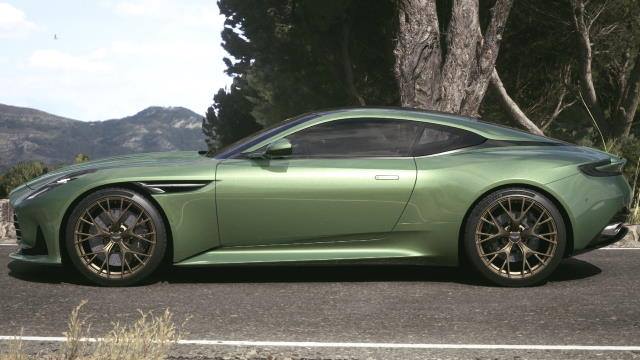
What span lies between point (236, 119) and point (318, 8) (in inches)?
1007

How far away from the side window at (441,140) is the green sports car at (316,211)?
0.08 metres

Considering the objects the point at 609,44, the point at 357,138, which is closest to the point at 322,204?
the point at 357,138

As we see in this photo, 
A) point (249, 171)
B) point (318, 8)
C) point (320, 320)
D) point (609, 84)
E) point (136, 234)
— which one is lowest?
point (320, 320)

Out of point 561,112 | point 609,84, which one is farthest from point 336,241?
point 561,112

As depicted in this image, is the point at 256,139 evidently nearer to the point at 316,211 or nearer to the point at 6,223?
the point at 316,211

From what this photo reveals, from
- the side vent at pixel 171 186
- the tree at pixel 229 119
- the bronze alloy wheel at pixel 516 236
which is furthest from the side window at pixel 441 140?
the tree at pixel 229 119

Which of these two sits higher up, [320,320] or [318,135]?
[318,135]

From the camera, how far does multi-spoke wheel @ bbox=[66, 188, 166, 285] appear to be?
21.2ft

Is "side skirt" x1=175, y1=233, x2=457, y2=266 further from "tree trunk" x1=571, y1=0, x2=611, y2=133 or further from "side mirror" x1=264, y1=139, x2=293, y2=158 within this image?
"tree trunk" x1=571, y1=0, x2=611, y2=133

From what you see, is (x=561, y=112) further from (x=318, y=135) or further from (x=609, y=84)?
(x=318, y=135)

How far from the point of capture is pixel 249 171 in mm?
6527

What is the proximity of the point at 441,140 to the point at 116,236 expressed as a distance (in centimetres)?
259

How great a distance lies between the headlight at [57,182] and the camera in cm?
659

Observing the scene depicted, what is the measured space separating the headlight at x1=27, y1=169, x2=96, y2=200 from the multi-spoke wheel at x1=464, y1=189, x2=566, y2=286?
296 cm
